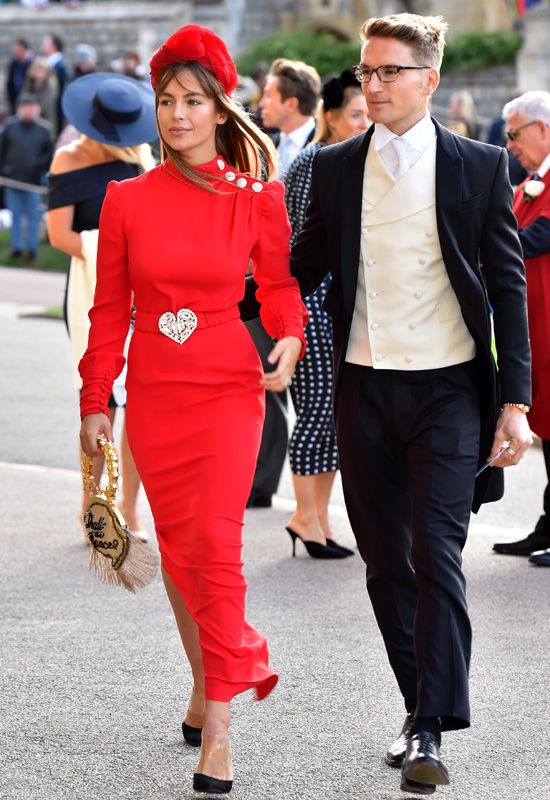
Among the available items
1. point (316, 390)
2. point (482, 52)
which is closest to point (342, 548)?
point (316, 390)

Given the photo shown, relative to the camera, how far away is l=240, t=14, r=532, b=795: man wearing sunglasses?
4180 millimetres

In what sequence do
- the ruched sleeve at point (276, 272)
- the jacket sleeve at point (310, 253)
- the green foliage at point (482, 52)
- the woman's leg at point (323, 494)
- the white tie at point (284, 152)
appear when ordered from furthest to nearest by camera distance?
the green foliage at point (482, 52) → the white tie at point (284, 152) → the woman's leg at point (323, 494) → the jacket sleeve at point (310, 253) → the ruched sleeve at point (276, 272)

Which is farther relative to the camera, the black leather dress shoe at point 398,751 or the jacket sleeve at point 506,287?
the black leather dress shoe at point 398,751

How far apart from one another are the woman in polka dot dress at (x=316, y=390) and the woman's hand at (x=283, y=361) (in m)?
2.68

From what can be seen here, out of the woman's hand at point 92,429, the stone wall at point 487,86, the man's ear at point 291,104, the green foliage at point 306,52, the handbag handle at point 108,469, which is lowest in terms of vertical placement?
the handbag handle at point 108,469

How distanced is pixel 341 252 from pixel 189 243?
0.44m

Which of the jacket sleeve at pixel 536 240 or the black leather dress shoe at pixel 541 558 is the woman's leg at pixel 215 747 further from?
the jacket sleeve at pixel 536 240

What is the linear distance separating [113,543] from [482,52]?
2513cm

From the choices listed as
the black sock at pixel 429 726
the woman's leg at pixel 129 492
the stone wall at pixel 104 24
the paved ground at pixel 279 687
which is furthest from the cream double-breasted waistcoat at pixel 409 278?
the stone wall at pixel 104 24

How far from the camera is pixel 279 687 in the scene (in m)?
5.14

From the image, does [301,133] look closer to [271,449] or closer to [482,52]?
[271,449]

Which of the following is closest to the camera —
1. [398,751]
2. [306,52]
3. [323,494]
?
[398,751]

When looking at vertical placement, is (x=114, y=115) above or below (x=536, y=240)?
above

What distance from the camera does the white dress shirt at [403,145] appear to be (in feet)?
14.1
